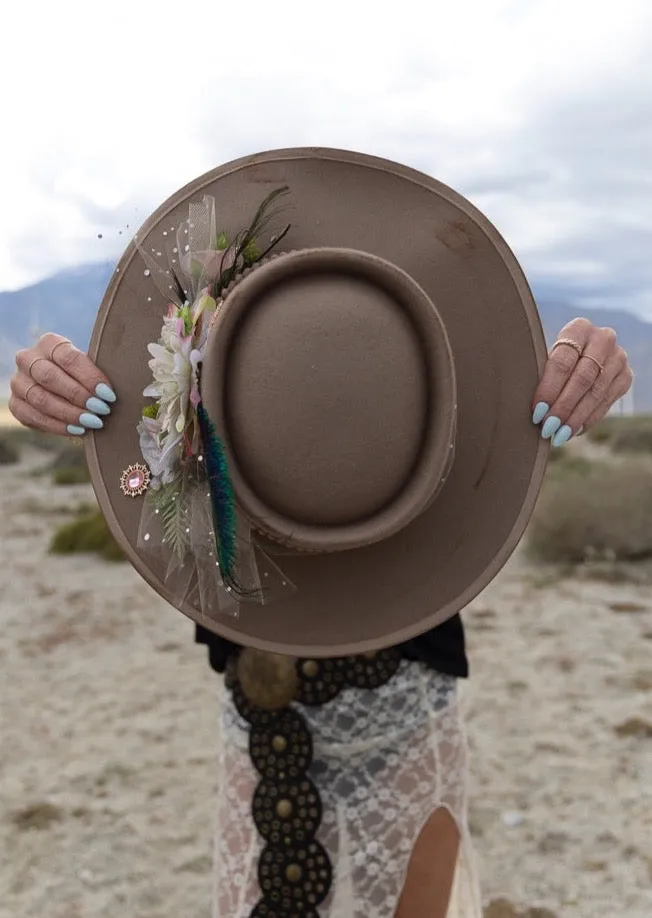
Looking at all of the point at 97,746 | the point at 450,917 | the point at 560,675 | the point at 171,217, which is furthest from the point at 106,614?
the point at 171,217

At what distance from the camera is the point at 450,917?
1.59 m

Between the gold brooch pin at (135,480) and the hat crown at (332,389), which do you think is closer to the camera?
the hat crown at (332,389)

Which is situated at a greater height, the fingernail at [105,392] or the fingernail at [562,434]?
the fingernail at [105,392]

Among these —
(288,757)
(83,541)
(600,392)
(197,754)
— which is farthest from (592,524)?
(600,392)

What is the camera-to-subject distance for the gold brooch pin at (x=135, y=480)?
124cm

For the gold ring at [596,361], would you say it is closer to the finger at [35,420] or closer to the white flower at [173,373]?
the white flower at [173,373]

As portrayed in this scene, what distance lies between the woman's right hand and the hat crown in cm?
24

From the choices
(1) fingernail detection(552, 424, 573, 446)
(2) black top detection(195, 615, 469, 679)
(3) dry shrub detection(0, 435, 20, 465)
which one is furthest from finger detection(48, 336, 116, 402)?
(3) dry shrub detection(0, 435, 20, 465)

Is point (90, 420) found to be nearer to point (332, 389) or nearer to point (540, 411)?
point (332, 389)

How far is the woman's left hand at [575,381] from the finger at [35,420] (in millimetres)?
675

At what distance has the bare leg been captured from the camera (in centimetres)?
157

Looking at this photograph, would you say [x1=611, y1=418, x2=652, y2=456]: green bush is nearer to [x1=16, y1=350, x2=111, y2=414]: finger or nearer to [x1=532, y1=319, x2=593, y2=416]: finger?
[x1=532, y1=319, x2=593, y2=416]: finger

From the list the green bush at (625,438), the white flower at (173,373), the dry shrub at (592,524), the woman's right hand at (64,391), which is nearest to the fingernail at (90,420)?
the woman's right hand at (64,391)

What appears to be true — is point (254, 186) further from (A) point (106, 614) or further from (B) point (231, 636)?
(A) point (106, 614)
